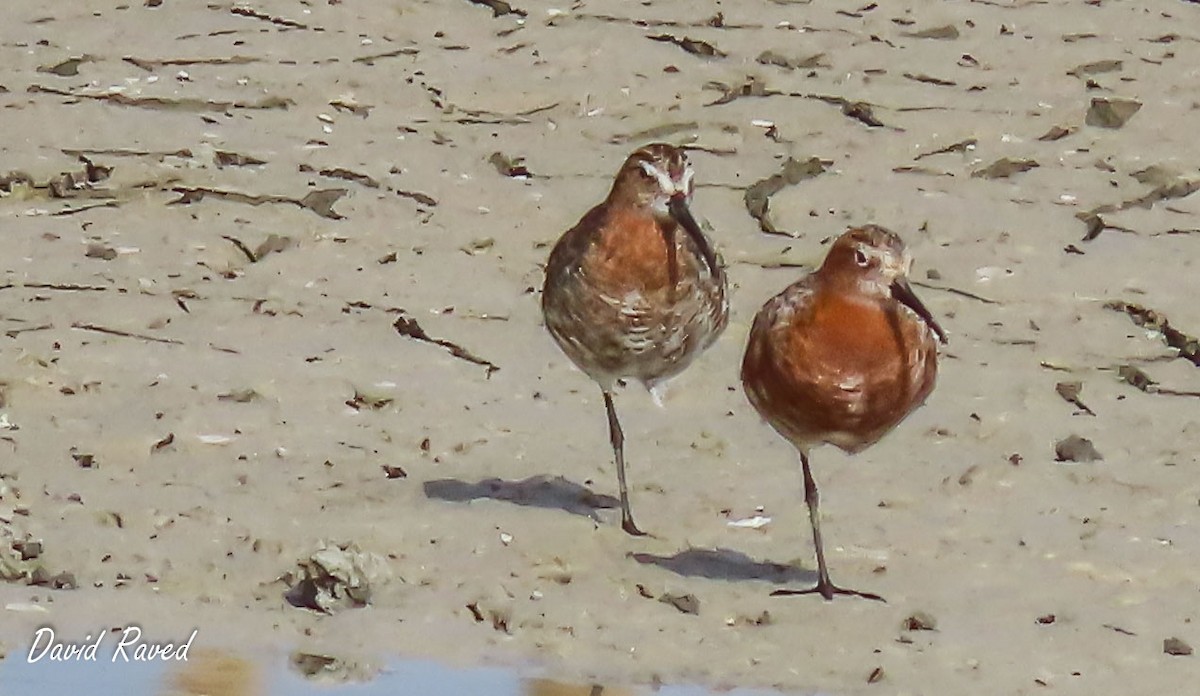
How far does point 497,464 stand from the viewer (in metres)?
7.30

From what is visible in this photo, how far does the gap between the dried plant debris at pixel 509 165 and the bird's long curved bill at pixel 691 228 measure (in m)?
2.35

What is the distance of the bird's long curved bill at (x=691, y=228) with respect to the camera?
23.9 feet

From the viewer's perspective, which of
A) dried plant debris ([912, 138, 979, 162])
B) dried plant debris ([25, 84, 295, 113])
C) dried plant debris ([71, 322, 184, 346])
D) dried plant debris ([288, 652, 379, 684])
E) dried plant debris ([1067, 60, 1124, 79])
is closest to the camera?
dried plant debris ([288, 652, 379, 684])

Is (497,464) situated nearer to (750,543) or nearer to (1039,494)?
(750,543)

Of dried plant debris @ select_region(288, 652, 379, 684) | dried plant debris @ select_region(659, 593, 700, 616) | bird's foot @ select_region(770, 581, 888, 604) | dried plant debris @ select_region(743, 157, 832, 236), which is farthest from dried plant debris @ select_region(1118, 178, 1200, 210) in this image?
dried plant debris @ select_region(288, 652, 379, 684)

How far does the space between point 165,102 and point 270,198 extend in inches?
39.0

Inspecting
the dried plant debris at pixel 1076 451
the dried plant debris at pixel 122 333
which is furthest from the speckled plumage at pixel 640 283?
the dried plant debris at pixel 122 333

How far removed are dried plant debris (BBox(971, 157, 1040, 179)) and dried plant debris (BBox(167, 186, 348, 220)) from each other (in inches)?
89.9

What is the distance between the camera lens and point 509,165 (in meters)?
9.66

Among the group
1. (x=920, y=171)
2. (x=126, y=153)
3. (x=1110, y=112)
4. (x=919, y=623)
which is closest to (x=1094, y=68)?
(x=1110, y=112)

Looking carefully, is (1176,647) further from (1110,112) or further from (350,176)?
(1110,112)

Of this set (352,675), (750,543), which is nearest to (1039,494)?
(750,543)

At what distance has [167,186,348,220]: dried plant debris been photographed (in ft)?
30.0

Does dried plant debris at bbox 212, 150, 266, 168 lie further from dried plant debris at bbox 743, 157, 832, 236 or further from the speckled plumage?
the speckled plumage
